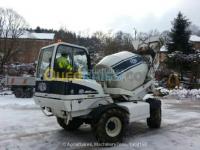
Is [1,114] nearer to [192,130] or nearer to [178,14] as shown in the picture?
[192,130]

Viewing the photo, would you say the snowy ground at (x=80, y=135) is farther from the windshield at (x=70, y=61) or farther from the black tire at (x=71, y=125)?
the windshield at (x=70, y=61)

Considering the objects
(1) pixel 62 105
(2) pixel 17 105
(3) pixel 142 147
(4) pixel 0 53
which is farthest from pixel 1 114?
(4) pixel 0 53

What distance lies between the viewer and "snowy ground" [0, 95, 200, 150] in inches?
327

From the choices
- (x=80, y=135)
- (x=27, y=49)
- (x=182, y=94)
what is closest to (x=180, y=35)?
(x=182, y=94)

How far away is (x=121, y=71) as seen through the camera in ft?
30.7

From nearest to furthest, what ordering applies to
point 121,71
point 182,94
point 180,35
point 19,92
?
1. point 121,71
2. point 19,92
3. point 182,94
4. point 180,35

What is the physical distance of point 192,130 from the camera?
10117 mm

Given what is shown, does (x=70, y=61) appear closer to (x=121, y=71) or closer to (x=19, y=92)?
(x=121, y=71)

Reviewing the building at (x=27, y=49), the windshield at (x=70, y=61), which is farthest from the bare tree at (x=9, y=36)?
the windshield at (x=70, y=61)

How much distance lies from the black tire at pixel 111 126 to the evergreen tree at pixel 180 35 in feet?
93.2

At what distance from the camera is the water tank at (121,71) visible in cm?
927

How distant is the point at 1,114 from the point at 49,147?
5.77 m

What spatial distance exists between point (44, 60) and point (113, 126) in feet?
8.12

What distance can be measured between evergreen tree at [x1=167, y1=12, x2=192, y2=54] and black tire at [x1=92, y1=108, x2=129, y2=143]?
28.4 m
